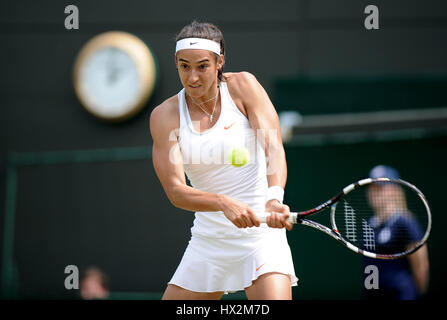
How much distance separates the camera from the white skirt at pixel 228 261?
3.22 m

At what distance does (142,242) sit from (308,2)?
298 centimetres

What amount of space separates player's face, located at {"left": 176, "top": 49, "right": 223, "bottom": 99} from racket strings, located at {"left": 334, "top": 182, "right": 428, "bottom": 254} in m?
0.93

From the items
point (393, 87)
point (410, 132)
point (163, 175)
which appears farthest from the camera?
point (393, 87)

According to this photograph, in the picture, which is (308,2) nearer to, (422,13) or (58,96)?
(422,13)

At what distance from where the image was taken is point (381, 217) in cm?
417

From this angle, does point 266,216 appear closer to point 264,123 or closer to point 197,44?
point 264,123

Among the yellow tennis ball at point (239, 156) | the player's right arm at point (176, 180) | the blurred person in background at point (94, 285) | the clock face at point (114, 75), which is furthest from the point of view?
the clock face at point (114, 75)

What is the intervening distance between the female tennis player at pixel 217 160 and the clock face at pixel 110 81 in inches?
156

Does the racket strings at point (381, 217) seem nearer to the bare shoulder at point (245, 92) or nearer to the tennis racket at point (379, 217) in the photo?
the tennis racket at point (379, 217)

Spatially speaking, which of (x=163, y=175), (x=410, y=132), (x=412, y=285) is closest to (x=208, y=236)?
(x=163, y=175)

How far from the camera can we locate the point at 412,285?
15.1 feet

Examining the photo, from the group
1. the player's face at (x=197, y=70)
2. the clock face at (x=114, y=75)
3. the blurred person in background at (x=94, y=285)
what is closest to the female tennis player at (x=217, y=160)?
the player's face at (x=197, y=70)

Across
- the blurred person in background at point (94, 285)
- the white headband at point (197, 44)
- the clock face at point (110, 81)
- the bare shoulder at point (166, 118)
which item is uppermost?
the clock face at point (110, 81)

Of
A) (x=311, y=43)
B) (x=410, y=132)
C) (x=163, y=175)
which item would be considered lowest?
(x=163, y=175)
